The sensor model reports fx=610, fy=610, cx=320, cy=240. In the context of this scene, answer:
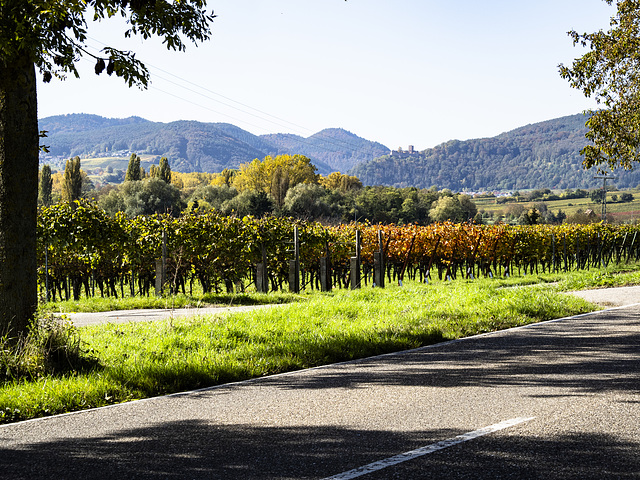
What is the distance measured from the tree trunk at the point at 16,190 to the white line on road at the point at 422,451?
185 inches

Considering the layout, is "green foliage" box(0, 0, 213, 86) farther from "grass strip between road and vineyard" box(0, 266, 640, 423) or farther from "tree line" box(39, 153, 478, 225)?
"tree line" box(39, 153, 478, 225)

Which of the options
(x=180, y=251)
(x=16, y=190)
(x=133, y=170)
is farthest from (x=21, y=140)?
(x=133, y=170)

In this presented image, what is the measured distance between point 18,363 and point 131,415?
6.50ft

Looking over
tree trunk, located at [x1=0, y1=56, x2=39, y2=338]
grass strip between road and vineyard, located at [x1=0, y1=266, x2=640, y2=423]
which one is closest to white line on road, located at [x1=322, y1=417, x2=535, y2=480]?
grass strip between road and vineyard, located at [x1=0, y1=266, x2=640, y2=423]

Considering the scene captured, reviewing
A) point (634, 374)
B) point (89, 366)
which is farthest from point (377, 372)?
point (89, 366)

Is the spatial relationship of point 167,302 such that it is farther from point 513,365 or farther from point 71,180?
point 71,180

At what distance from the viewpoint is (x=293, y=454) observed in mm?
4301

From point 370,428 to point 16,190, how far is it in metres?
4.89

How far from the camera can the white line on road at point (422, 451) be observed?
153 inches

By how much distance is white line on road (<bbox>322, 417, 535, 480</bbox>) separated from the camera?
12.8ft

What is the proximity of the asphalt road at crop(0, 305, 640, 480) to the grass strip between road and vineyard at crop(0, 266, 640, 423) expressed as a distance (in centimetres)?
45

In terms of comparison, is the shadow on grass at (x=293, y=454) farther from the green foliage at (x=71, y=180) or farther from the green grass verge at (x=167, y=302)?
the green foliage at (x=71, y=180)

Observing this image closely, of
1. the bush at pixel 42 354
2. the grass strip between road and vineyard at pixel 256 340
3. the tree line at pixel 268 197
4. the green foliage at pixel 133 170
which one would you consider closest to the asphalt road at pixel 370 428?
the grass strip between road and vineyard at pixel 256 340

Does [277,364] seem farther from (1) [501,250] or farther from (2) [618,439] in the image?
(1) [501,250]
